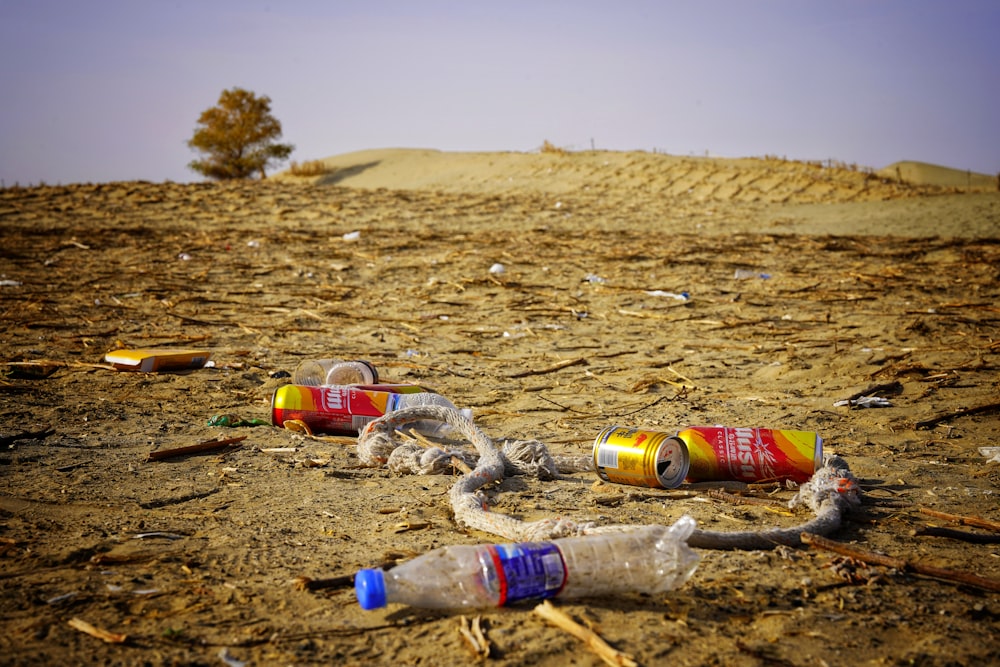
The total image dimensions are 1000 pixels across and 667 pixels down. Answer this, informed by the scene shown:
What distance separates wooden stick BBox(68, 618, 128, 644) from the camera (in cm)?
178

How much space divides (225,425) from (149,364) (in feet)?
4.22

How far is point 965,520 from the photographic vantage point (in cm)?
267

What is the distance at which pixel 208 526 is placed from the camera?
8.31 feet

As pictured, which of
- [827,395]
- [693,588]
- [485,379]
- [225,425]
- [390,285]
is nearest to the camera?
[693,588]

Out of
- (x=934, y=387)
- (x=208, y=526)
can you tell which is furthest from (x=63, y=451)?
(x=934, y=387)

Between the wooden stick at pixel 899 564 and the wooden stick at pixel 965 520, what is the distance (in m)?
0.50

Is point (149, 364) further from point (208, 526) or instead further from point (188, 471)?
point (208, 526)

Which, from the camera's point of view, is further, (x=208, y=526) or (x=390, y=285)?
(x=390, y=285)

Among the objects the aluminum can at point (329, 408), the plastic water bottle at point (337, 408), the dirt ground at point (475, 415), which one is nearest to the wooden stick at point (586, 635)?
the dirt ground at point (475, 415)

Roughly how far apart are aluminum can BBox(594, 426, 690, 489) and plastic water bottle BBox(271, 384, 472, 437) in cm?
96

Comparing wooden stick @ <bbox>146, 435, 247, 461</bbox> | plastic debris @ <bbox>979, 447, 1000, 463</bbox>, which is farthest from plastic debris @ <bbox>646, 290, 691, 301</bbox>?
wooden stick @ <bbox>146, 435, 247, 461</bbox>

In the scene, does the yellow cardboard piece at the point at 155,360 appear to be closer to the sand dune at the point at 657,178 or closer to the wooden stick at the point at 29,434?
the wooden stick at the point at 29,434

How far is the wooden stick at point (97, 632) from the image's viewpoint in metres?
1.78

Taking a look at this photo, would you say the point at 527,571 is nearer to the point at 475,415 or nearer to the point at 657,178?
the point at 475,415
